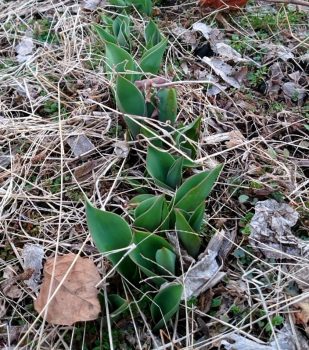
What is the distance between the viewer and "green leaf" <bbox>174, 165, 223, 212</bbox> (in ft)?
4.33

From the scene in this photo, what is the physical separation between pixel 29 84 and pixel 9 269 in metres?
0.81

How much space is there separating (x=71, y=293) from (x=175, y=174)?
0.44 m

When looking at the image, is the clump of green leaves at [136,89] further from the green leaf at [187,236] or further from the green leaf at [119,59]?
the green leaf at [187,236]

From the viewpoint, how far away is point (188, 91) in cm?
188

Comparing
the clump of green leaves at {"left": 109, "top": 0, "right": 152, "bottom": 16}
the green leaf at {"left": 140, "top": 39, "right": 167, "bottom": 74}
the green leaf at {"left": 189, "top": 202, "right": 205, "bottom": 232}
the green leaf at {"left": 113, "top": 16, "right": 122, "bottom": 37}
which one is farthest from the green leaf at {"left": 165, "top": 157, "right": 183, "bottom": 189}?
the clump of green leaves at {"left": 109, "top": 0, "right": 152, "bottom": 16}

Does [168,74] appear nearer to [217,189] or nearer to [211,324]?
[217,189]

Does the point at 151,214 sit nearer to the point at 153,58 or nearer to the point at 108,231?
the point at 108,231

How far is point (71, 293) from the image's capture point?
1.24 metres

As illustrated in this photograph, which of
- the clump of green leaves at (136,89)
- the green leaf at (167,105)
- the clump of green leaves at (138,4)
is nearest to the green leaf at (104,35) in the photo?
the clump of green leaves at (136,89)

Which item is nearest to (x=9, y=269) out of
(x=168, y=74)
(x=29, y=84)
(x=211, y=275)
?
(x=211, y=275)

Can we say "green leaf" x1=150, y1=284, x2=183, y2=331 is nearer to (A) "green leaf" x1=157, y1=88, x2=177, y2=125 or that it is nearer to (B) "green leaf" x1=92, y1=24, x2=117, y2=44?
(A) "green leaf" x1=157, y1=88, x2=177, y2=125

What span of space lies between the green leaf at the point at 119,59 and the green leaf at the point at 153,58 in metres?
0.04

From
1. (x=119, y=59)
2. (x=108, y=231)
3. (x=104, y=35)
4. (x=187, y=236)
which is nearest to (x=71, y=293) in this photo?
(x=108, y=231)

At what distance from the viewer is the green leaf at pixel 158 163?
1.49m
